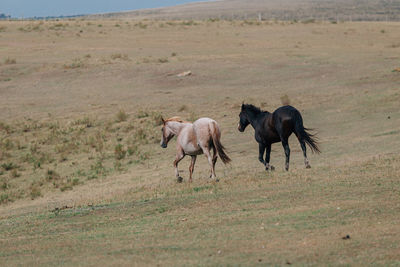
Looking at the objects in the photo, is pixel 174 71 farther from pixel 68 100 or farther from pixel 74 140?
pixel 74 140

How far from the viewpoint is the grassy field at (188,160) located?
10.2 m

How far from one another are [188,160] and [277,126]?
7042 mm

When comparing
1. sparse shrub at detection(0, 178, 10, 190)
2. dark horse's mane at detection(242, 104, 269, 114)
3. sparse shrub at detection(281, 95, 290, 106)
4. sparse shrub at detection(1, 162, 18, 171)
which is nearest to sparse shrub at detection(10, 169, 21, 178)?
sparse shrub at detection(0, 178, 10, 190)

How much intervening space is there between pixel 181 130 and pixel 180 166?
518cm

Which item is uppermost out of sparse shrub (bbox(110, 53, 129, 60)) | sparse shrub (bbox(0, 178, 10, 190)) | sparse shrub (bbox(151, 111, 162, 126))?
sparse shrub (bbox(110, 53, 129, 60))

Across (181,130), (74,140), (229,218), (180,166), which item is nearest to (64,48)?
(74,140)

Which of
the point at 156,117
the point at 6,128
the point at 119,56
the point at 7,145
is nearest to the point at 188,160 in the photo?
the point at 156,117

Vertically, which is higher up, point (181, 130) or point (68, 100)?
point (181, 130)

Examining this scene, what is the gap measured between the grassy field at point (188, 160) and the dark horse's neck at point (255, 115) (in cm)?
123

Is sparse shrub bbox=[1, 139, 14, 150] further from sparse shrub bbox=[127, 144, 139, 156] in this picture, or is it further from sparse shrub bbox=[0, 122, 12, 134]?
sparse shrub bbox=[127, 144, 139, 156]

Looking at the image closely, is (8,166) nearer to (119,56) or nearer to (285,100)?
(285,100)

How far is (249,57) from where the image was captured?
44375 millimetres

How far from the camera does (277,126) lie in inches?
654

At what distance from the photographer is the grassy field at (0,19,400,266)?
404 inches
